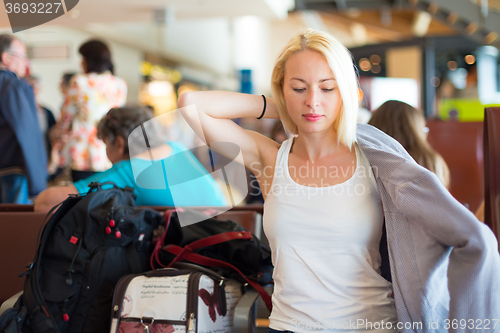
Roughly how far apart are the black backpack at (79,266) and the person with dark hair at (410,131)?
3.74 ft

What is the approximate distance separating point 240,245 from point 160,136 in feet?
2.26

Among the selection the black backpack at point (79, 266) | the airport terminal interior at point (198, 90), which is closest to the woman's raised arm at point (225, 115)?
the airport terminal interior at point (198, 90)

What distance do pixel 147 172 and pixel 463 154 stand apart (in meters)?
1.85

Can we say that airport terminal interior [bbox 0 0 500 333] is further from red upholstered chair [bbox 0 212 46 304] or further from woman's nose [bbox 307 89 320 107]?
woman's nose [bbox 307 89 320 107]

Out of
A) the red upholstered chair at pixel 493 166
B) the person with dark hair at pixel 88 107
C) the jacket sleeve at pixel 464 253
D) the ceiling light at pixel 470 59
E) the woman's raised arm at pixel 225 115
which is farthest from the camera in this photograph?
the ceiling light at pixel 470 59

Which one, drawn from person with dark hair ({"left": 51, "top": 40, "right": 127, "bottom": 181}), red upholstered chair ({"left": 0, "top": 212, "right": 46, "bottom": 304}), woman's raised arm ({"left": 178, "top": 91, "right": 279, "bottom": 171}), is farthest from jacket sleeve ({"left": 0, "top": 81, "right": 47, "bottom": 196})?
woman's raised arm ({"left": 178, "top": 91, "right": 279, "bottom": 171})

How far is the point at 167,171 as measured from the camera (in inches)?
75.0

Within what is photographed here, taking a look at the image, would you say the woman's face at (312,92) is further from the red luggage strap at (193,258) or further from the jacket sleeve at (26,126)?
the jacket sleeve at (26,126)

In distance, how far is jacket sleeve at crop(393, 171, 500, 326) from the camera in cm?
104

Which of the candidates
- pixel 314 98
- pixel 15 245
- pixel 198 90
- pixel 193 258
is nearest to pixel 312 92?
pixel 314 98

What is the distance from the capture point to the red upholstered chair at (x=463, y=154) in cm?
267

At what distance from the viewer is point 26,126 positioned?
9.61ft

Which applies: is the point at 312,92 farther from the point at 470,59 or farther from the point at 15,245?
the point at 470,59

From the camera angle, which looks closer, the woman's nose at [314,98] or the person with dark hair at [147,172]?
the woman's nose at [314,98]
